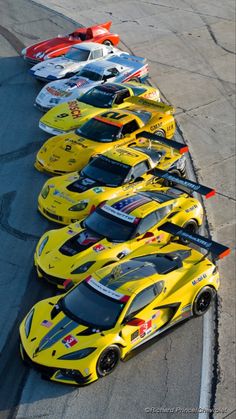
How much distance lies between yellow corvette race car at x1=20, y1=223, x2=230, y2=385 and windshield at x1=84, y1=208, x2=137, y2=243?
73cm

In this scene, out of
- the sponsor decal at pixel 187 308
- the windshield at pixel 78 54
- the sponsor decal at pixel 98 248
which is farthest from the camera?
the windshield at pixel 78 54

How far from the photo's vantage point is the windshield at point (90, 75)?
2128 centimetres

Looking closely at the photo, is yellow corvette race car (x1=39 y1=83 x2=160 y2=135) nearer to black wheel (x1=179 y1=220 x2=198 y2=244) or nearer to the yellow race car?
the yellow race car

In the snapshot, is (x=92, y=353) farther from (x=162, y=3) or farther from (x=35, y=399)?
(x=162, y=3)

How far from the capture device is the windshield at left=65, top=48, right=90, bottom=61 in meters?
22.8

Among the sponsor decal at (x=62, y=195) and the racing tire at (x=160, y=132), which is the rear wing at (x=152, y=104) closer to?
the racing tire at (x=160, y=132)

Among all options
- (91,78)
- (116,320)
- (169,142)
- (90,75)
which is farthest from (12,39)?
(116,320)

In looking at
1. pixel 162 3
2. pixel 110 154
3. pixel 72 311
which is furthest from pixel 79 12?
pixel 72 311

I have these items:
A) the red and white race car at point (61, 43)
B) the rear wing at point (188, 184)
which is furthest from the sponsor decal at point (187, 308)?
the red and white race car at point (61, 43)

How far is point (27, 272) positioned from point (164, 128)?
271 inches

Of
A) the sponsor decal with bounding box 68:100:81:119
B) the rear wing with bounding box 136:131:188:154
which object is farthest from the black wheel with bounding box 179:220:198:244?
the sponsor decal with bounding box 68:100:81:119

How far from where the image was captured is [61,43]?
24.3 meters

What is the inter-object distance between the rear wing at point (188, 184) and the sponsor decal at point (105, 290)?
390cm

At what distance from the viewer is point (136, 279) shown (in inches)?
457
